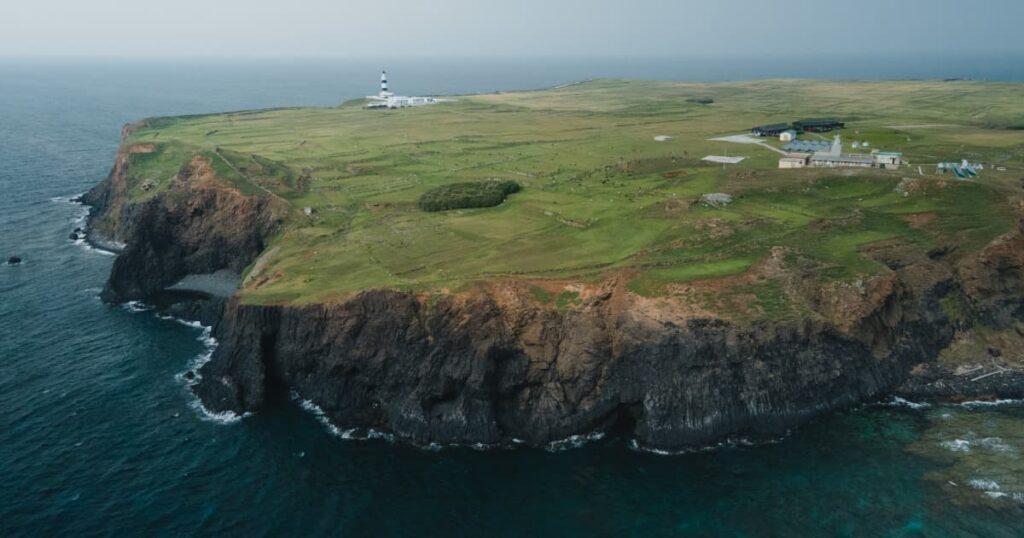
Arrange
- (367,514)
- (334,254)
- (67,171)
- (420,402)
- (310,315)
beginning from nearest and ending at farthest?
1. (367,514)
2. (420,402)
3. (310,315)
4. (334,254)
5. (67,171)

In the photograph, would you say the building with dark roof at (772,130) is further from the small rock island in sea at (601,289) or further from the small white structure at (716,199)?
the small white structure at (716,199)

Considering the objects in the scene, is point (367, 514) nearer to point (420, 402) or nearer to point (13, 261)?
point (420, 402)

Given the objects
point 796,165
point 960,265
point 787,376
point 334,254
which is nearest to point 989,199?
point 960,265

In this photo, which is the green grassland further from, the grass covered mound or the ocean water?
the ocean water

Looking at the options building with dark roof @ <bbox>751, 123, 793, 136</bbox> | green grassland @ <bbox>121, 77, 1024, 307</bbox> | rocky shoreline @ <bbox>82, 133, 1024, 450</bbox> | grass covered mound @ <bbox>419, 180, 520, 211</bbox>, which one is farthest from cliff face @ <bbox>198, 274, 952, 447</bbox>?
building with dark roof @ <bbox>751, 123, 793, 136</bbox>

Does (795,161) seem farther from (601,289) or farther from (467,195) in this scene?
(601,289)

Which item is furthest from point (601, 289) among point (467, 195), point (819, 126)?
point (819, 126)
